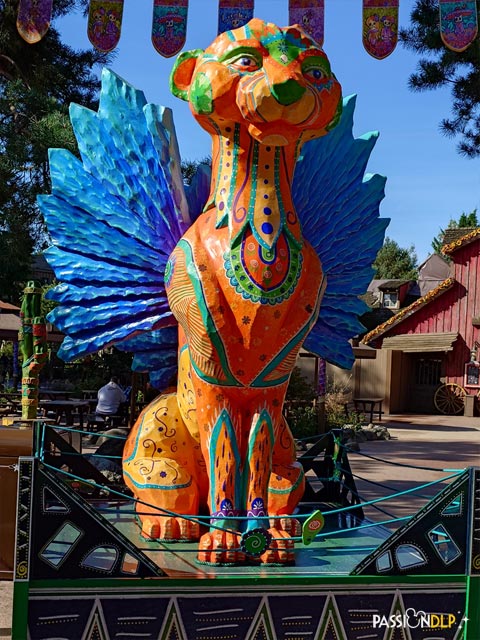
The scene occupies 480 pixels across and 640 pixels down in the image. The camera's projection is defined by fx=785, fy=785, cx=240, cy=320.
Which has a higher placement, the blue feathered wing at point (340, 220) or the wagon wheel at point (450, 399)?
the blue feathered wing at point (340, 220)

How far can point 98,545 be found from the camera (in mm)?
2801

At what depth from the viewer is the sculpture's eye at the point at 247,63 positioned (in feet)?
11.1

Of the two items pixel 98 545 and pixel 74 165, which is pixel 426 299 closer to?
pixel 74 165

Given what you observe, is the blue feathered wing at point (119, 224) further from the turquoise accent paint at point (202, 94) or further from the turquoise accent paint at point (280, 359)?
the turquoise accent paint at point (280, 359)

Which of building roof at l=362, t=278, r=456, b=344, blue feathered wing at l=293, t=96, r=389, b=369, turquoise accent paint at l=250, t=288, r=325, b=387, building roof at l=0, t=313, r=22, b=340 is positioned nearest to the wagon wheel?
building roof at l=362, t=278, r=456, b=344

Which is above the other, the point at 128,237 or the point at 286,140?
the point at 286,140

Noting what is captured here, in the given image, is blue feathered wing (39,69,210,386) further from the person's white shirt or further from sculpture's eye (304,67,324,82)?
the person's white shirt

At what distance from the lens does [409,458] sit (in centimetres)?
1162

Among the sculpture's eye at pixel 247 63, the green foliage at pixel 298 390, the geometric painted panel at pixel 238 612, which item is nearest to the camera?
the geometric painted panel at pixel 238 612

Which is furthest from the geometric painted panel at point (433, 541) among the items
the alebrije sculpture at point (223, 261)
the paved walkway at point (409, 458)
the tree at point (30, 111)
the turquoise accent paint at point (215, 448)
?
the tree at point (30, 111)

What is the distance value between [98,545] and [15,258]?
999cm

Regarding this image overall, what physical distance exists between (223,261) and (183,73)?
0.99 metres

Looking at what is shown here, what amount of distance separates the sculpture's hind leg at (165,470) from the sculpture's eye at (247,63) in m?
1.64

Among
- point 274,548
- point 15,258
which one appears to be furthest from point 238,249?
point 15,258
